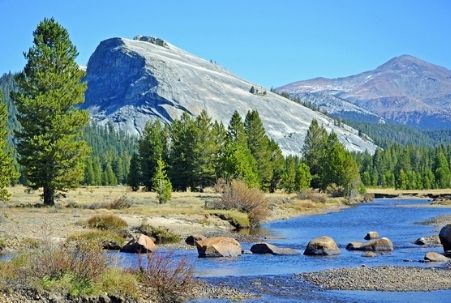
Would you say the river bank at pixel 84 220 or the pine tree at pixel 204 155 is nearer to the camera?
the river bank at pixel 84 220

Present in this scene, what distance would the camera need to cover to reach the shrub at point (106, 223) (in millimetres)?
47919

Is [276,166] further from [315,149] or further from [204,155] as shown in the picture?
[204,155]

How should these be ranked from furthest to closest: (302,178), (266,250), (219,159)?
(302,178), (219,159), (266,250)

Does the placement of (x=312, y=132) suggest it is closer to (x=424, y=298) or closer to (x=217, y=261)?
(x=217, y=261)

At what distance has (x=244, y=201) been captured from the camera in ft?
222

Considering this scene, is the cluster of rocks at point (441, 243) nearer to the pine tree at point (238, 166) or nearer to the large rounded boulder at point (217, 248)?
the large rounded boulder at point (217, 248)

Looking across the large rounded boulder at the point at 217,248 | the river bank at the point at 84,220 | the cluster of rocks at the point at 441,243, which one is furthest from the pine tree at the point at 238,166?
the large rounded boulder at the point at 217,248

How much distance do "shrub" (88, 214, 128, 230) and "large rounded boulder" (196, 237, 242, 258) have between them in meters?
10.9

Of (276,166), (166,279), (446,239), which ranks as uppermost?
(276,166)

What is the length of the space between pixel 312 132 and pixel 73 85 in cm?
9398

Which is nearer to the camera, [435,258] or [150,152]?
[435,258]

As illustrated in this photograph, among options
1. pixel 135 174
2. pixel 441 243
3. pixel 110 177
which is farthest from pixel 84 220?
pixel 110 177

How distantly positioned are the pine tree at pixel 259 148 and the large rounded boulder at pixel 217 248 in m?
72.1

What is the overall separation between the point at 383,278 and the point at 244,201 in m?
37.0
